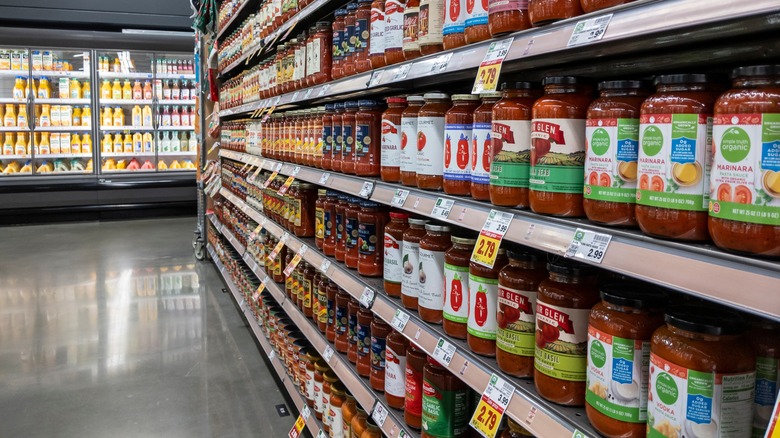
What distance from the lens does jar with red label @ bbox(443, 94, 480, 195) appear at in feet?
5.09

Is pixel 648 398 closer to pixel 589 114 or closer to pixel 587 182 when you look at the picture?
pixel 587 182

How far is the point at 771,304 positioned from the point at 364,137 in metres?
1.59

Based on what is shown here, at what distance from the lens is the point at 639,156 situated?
1035mm

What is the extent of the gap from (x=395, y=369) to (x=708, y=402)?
1123mm

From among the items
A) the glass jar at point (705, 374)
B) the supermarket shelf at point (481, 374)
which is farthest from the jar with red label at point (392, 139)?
the glass jar at point (705, 374)

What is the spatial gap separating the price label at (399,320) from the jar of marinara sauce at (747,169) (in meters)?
1.02

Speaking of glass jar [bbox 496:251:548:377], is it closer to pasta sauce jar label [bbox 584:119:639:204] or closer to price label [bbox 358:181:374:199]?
pasta sauce jar label [bbox 584:119:639:204]

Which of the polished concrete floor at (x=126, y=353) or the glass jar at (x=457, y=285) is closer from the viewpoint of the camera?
the glass jar at (x=457, y=285)

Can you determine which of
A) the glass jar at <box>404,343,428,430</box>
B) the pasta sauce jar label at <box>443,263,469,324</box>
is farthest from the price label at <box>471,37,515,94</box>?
the glass jar at <box>404,343,428,430</box>

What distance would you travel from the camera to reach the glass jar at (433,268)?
1.71 metres

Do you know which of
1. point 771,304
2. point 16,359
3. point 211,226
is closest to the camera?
point 771,304

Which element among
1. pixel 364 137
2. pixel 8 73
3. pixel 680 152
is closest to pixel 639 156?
pixel 680 152

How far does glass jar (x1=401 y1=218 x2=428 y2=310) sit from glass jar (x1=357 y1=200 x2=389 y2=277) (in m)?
0.35

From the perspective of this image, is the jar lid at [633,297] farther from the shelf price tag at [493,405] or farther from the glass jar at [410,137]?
the glass jar at [410,137]
